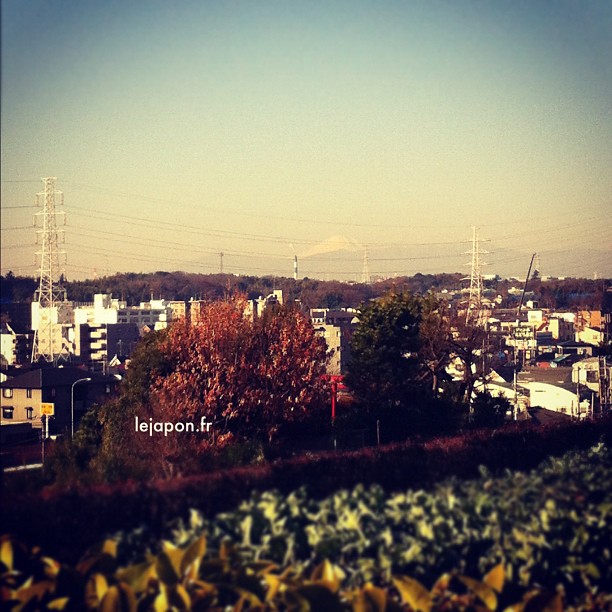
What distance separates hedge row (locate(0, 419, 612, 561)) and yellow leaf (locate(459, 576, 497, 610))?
2.35 feet

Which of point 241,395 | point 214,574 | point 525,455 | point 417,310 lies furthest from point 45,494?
point 417,310

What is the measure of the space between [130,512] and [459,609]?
138 centimetres

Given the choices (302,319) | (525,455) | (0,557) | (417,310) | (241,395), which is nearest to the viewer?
(0,557)

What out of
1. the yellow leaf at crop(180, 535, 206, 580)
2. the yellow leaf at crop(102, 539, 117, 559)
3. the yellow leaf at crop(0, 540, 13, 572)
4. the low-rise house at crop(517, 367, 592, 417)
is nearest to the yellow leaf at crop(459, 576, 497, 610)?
the yellow leaf at crop(180, 535, 206, 580)

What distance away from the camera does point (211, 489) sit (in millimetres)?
3936

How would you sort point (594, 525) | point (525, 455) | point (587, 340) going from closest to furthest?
point (594, 525)
point (525, 455)
point (587, 340)

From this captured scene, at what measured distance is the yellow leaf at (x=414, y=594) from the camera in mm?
3561

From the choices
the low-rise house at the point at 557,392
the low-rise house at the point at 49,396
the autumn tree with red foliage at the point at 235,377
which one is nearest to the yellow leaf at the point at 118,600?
the low-rise house at the point at 49,396

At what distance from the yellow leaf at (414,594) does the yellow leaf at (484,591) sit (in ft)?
0.60

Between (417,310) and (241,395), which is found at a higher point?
(417,310)

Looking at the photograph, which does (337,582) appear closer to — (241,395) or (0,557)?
(0,557)

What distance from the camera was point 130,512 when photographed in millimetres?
3717

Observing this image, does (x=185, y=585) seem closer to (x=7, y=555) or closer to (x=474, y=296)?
(x=7, y=555)

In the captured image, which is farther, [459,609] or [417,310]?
[417,310]
